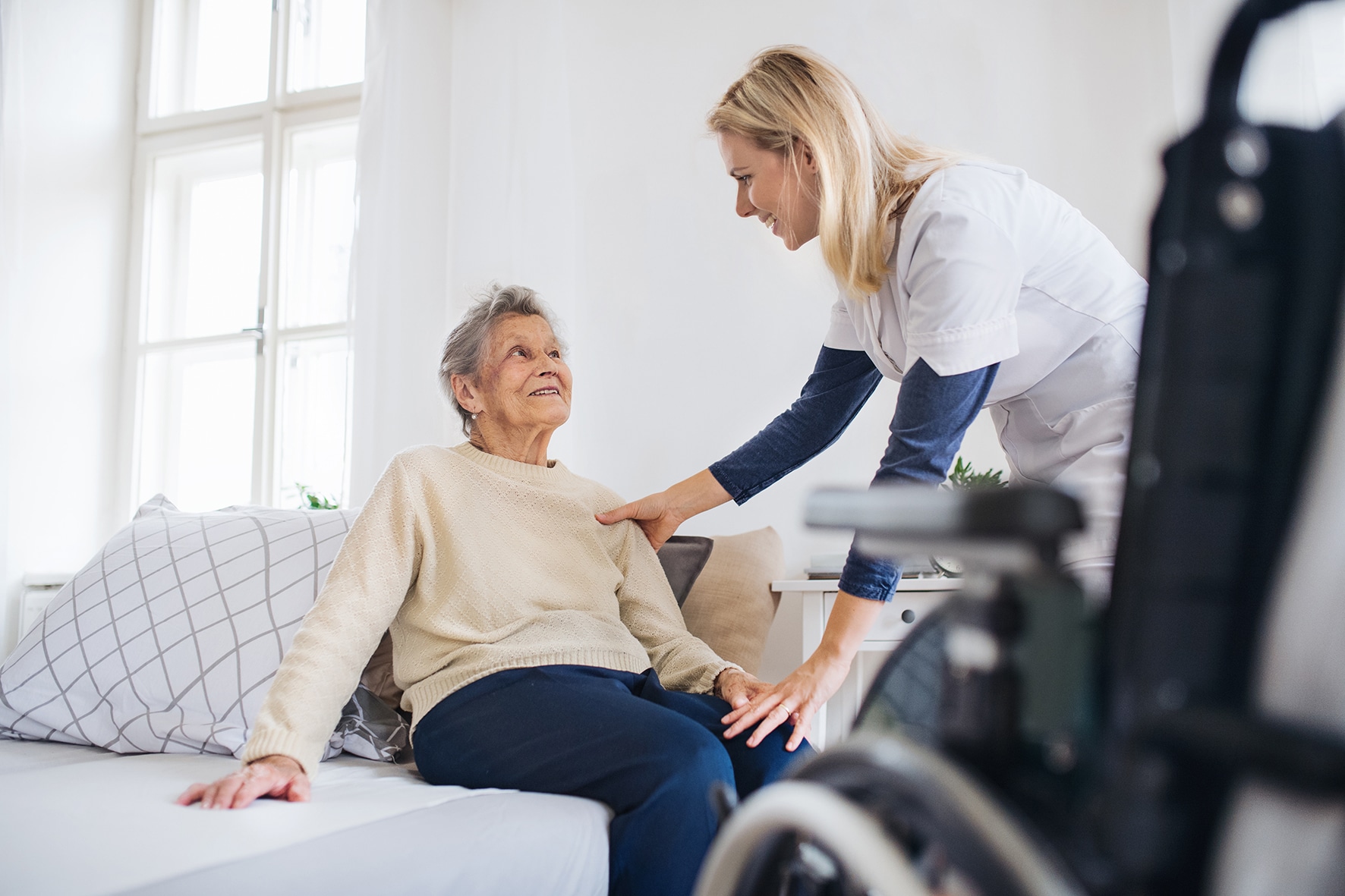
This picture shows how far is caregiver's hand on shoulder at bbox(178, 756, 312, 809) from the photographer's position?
3.56ft

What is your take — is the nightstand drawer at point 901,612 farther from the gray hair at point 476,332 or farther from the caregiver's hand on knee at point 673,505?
the gray hair at point 476,332

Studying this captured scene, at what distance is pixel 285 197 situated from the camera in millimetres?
3346

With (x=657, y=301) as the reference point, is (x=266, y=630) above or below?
below

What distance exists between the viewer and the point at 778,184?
138 centimetres

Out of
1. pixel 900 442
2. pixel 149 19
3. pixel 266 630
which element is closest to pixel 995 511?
pixel 900 442

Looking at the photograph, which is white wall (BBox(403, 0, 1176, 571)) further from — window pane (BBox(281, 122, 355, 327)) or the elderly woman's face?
the elderly woman's face

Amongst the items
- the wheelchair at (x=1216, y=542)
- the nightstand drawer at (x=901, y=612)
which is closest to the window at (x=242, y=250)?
the nightstand drawer at (x=901, y=612)

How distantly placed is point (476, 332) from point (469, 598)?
55cm

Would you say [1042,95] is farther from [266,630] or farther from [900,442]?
[266,630]

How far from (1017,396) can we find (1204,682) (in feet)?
2.84

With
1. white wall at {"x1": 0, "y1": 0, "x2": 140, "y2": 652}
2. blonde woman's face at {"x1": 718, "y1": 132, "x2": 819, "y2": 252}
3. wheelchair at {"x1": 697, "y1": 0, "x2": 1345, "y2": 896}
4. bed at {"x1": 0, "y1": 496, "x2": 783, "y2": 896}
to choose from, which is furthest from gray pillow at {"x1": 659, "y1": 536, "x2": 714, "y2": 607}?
white wall at {"x1": 0, "y1": 0, "x2": 140, "y2": 652}

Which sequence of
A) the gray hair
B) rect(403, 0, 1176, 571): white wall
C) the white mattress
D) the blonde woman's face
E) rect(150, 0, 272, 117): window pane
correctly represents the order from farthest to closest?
rect(150, 0, 272, 117): window pane
rect(403, 0, 1176, 571): white wall
the gray hair
the blonde woman's face
the white mattress

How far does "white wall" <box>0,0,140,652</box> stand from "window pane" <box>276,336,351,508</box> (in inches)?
28.3

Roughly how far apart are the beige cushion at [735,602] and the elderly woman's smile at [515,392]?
0.40 meters
